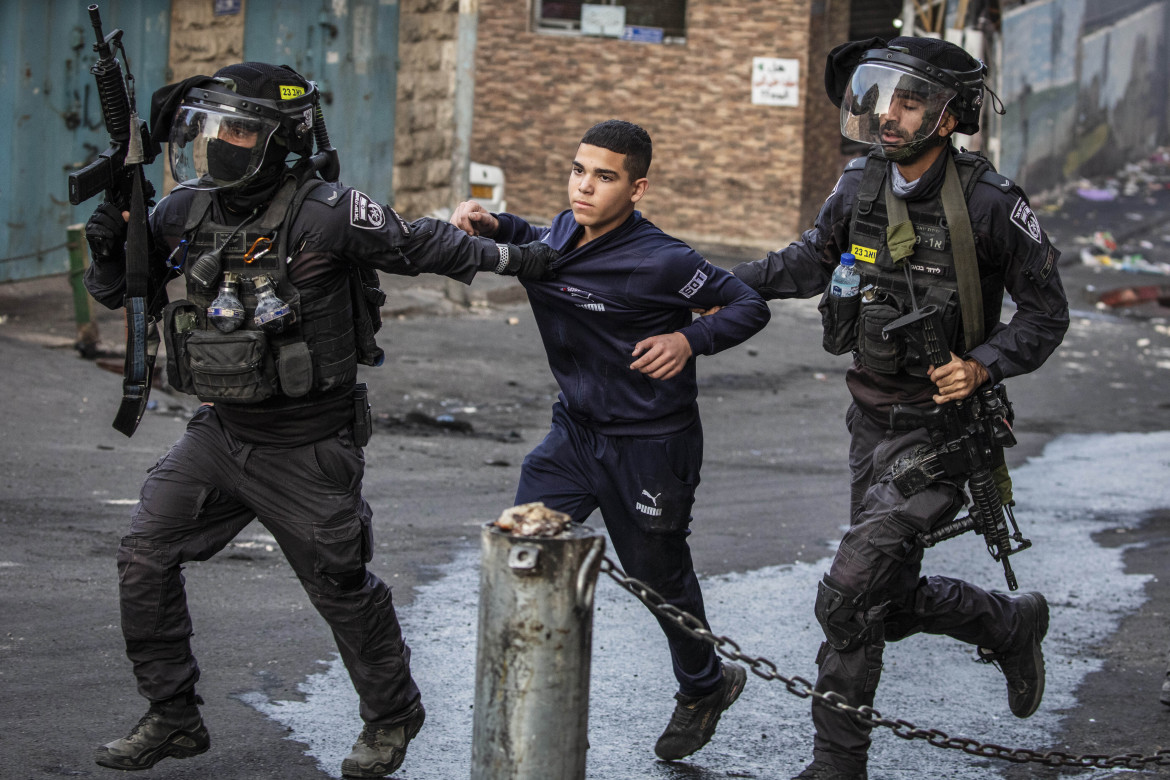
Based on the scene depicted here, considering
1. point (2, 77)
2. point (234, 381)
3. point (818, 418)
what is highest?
point (2, 77)

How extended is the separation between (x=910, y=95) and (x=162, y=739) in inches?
115

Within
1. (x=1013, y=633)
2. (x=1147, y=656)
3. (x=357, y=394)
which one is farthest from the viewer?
(x=1147, y=656)

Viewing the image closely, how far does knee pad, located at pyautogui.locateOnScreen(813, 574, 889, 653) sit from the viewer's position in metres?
4.08

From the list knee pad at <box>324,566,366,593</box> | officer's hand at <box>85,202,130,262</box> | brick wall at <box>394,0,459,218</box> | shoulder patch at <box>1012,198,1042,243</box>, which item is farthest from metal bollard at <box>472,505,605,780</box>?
brick wall at <box>394,0,459,218</box>

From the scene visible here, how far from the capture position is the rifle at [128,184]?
3.98m

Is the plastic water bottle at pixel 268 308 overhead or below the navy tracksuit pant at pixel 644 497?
overhead

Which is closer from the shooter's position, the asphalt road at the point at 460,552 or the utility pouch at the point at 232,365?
the utility pouch at the point at 232,365

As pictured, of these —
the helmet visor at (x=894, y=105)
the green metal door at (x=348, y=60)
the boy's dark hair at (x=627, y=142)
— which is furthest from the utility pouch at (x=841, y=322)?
the green metal door at (x=348, y=60)

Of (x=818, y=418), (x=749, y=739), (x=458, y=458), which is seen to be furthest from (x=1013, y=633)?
(x=818, y=418)

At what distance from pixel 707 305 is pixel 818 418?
6481 mm

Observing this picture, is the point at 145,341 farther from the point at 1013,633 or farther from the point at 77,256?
the point at 77,256

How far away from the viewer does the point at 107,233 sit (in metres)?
3.99

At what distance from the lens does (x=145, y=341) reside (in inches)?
163

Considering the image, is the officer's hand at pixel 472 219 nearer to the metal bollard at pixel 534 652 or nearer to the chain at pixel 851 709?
the chain at pixel 851 709
